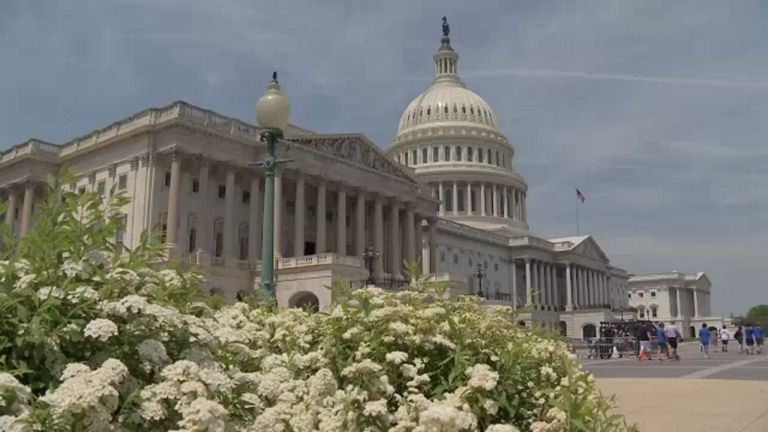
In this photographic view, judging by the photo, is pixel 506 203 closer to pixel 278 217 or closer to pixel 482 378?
pixel 278 217

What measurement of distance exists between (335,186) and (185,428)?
2123 inches

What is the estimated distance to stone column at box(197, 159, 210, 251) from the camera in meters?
49.3

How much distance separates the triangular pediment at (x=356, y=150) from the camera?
187 feet

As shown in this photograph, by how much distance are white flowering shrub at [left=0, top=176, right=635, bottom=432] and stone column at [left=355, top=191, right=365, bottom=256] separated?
51.3 meters

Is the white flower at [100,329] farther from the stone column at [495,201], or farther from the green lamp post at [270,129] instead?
the stone column at [495,201]

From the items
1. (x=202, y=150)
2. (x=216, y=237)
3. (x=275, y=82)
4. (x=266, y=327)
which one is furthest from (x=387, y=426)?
(x=216, y=237)

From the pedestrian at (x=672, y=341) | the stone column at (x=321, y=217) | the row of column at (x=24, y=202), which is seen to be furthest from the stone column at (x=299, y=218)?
the pedestrian at (x=672, y=341)

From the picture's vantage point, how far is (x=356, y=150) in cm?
6147

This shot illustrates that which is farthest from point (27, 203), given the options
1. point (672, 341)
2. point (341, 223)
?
point (672, 341)

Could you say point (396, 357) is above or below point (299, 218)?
below

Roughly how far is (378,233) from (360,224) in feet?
8.96

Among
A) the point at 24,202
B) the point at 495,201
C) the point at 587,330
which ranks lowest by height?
the point at 587,330

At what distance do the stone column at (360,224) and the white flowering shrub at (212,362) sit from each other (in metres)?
51.3

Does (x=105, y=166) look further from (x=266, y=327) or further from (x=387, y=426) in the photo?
(x=387, y=426)
